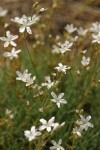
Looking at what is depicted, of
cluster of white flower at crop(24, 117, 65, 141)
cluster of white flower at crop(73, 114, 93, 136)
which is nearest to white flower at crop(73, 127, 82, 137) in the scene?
cluster of white flower at crop(73, 114, 93, 136)

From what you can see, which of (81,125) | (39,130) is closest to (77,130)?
(81,125)

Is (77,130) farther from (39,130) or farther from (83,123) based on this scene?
(39,130)

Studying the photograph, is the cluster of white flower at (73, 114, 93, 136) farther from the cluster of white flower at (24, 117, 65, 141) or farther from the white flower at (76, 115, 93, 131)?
the cluster of white flower at (24, 117, 65, 141)

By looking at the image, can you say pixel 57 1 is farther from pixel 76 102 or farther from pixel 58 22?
pixel 58 22

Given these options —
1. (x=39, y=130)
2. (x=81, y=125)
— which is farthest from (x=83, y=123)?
(x=39, y=130)

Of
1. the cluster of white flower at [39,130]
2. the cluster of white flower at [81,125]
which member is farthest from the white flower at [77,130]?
the cluster of white flower at [39,130]

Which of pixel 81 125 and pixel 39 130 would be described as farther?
pixel 81 125

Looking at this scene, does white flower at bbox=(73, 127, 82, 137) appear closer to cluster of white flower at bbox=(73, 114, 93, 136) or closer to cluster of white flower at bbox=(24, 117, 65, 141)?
cluster of white flower at bbox=(73, 114, 93, 136)

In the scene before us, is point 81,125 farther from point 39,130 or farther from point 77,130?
point 39,130

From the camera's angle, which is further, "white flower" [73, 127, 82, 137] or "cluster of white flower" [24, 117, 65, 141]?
"white flower" [73, 127, 82, 137]

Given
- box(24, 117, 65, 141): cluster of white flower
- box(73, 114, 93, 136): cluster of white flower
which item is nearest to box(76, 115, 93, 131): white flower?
box(73, 114, 93, 136): cluster of white flower

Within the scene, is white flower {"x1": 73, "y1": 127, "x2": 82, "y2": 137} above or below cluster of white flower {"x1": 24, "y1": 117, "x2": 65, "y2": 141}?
above

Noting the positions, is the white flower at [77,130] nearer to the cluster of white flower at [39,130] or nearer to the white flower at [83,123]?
the white flower at [83,123]
